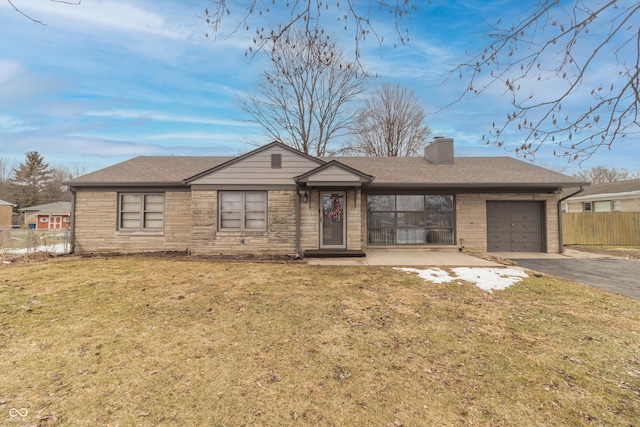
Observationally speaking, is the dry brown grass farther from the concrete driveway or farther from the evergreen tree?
the evergreen tree

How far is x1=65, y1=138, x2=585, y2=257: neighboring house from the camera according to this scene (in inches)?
395

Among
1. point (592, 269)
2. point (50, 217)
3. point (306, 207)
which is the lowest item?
point (592, 269)

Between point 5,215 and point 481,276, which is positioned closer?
point 481,276

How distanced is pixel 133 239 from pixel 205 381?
10.0 meters

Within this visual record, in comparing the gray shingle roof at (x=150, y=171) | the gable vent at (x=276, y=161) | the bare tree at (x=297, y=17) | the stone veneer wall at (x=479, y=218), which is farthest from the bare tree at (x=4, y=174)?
the bare tree at (x=297, y=17)

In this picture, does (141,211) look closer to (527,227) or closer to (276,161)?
(276,161)

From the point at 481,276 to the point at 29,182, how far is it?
65674 millimetres

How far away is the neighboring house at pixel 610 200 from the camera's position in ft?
58.5

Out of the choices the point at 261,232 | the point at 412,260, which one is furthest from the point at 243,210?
the point at 412,260

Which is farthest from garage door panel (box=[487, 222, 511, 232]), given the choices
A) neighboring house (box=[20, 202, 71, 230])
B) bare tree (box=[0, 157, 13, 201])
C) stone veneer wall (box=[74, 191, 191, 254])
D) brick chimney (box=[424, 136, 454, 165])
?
bare tree (box=[0, 157, 13, 201])

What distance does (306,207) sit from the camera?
10.2 meters

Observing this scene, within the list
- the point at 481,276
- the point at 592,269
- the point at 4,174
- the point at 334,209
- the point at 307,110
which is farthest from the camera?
the point at 4,174

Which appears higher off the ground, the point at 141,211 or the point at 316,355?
the point at 141,211

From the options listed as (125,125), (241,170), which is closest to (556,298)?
(241,170)
